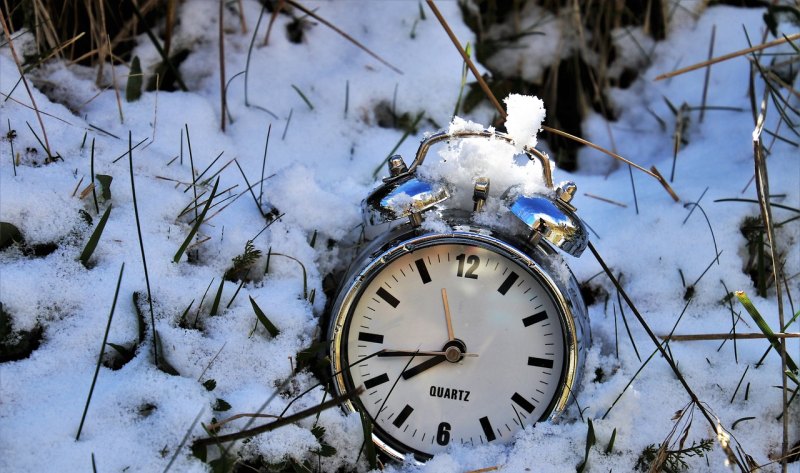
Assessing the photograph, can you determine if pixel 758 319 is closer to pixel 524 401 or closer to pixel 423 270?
pixel 524 401

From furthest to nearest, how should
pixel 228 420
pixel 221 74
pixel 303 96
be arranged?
pixel 303 96, pixel 221 74, pixel 228 420

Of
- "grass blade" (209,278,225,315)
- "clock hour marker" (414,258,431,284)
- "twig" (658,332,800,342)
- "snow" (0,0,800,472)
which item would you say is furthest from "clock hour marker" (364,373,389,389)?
"twig" (658,332,800,342)

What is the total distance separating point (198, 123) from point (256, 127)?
0.18 m

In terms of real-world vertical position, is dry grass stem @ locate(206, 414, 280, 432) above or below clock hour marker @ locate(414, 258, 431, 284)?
below

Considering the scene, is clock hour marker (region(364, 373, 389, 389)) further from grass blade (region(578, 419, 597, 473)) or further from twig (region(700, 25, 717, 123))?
twig (region(700, 25, 717, 123))

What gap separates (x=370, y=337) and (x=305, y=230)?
1.43 feet

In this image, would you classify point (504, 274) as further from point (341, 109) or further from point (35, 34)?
point (35, 34)

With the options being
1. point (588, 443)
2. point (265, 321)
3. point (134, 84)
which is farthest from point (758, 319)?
point (134, 84)

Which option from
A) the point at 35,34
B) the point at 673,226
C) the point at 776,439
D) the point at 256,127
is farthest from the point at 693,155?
the point at 35,34

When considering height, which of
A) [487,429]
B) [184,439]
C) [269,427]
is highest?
[487,429]

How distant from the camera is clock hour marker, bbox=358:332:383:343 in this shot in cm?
224

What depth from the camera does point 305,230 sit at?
2.51 metres

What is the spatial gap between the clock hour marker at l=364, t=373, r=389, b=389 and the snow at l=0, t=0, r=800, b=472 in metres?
0.10

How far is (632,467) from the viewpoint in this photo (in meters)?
2.14
